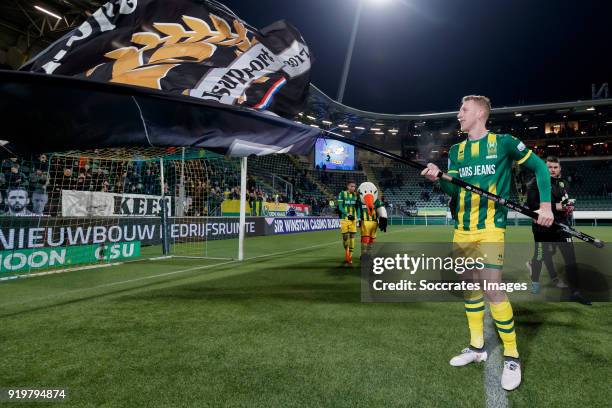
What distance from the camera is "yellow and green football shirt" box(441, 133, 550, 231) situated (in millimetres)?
3088

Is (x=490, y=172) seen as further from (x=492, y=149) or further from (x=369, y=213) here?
(x=369, y=213)

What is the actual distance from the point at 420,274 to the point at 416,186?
130 ft

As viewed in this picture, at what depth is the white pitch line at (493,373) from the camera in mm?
2481

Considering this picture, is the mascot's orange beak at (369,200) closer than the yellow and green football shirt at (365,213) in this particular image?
Yes

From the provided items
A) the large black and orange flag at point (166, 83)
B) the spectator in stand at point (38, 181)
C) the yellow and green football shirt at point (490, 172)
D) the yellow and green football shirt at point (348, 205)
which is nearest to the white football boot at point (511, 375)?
the yellow and green football shirt at point (490, 172)

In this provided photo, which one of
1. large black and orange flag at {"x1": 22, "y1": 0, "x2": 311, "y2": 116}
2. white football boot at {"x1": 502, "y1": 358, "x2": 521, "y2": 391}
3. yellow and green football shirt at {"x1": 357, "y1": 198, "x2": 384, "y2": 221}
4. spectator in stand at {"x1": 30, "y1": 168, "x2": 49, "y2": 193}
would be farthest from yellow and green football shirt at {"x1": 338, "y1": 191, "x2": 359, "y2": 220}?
spectator in stand at {"x1": 30, "y1": 168, "x2": 49, "y2": 193}

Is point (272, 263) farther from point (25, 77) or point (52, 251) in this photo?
point (25, 77)

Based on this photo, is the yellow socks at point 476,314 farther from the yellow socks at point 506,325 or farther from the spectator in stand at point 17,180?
the spectator in stand at point 17,180

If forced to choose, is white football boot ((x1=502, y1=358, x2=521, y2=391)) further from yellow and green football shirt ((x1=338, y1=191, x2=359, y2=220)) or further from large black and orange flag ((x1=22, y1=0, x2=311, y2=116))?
yellow and green football shirt ((x1=338, y1=191, x2=359, y2=220))

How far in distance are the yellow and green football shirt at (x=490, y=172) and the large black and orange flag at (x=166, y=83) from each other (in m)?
1.44

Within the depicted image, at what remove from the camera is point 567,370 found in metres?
2.96

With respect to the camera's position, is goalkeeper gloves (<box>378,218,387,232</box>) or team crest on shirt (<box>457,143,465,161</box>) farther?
goalkeeper gloves (<box>378,218,387,232</box>)

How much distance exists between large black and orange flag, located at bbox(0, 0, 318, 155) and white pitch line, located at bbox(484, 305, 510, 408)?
94.0 inches

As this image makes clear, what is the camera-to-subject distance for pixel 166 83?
3.88 metres
